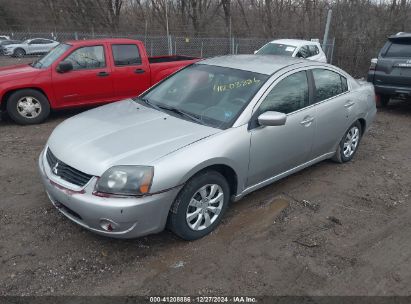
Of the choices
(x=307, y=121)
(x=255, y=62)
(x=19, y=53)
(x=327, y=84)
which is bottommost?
(x=19, y=53)

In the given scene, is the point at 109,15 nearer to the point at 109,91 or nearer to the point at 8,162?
the point at 109,91

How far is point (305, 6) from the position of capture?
20.4 metres

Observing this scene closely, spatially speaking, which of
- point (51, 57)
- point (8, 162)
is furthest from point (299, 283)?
point (51, 57)

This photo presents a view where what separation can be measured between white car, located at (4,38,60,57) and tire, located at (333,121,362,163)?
23.7m

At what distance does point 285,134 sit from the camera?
4.01m

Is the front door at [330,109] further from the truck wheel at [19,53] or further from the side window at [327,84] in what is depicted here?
the truck wheel at [19,53]

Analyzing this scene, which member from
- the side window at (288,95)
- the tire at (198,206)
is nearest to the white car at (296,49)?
the side window at (288,95)

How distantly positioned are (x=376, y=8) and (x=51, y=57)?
13797 millimetres

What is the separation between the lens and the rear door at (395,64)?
26.6ft

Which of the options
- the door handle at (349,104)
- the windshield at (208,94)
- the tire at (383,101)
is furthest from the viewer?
the tire at (383,101)

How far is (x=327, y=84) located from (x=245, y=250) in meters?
2.52

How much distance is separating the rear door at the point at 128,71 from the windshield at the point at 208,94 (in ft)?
10.8

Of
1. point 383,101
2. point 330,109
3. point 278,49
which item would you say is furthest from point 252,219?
point 278,49

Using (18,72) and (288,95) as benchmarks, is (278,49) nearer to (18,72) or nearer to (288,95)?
(18,72)
